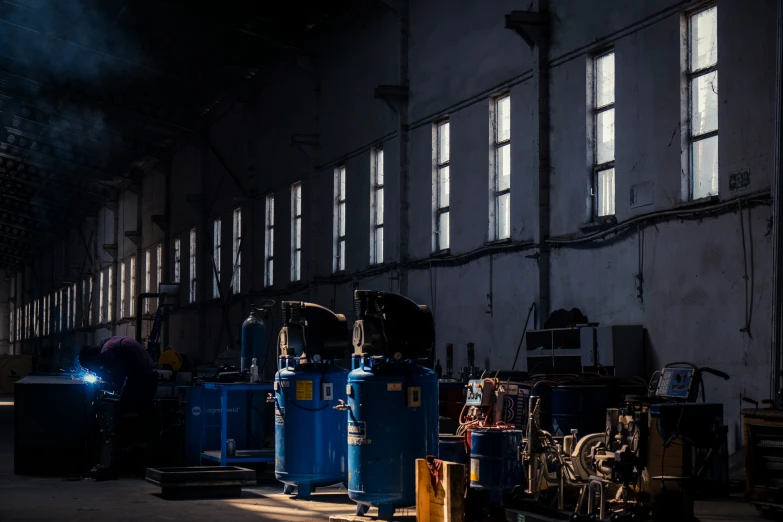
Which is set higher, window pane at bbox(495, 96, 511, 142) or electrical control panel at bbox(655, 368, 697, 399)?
window pane at bbox(495, 96, 511, 142)

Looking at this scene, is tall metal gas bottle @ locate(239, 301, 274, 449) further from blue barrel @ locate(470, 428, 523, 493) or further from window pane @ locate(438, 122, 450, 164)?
blue barrel @ locate(470, 428, 523, 493)

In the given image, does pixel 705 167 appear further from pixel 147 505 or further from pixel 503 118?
pixel 147 505

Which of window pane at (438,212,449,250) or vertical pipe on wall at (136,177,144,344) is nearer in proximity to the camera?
window pane at (438,212,449,250)

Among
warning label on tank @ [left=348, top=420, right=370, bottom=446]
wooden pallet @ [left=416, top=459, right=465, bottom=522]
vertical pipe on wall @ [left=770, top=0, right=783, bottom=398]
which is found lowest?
wooden pallet @ [left=416, top=459, right=465, bottom=522]

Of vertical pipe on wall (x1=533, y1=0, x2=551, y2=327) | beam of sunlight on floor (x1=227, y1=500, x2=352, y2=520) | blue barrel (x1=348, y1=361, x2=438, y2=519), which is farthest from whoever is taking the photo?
vertical pipe on wall (x1=533, y1=0, x2=551, y2=327)

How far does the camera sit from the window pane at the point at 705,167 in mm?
10289

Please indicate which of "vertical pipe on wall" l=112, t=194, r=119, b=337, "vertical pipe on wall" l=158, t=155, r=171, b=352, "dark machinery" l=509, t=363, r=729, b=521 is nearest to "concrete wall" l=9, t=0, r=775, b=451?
"dark machinery" l=509, t=363, r=729, b=521

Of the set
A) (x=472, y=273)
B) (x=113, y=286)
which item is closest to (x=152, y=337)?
(x=472, y=273)

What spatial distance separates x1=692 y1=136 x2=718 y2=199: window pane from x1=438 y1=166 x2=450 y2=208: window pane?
5.31m

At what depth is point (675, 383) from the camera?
908cm

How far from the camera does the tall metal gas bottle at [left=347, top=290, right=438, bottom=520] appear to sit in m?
8.55

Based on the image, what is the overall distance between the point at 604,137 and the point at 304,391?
4452 millimetres

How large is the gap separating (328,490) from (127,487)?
7.08ft

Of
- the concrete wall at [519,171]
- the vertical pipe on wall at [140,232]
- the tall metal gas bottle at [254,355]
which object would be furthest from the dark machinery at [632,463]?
the vertical pipe on wall at [140,232]
